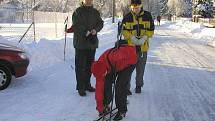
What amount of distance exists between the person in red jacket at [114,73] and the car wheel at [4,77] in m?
3.29

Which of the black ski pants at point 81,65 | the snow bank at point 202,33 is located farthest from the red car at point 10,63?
the snow bank at point 202,33

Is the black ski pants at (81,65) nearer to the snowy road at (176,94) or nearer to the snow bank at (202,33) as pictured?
the snowy road at (176,94)

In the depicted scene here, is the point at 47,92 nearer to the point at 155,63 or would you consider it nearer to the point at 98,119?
the point at 98,119

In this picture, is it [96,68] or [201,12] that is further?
[201,12]

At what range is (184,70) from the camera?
43.6ft

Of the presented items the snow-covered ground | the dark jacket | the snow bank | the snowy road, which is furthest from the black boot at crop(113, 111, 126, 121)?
the snow bank

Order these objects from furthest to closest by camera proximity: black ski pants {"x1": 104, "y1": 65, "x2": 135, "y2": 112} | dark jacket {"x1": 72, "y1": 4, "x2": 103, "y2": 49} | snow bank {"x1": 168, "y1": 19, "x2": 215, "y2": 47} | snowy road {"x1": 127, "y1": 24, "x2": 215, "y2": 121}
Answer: snow bank {"x1": 168, "y1": 19, "x2": 215, "y2": 47}
dark jacket {"x1": 72, "y1": 4, "x2": 103, "y2": 49}
snowy road {"x1": 127, "y1": 24, "x2": 215, "y2": 121}
black ski pants {"x1": 104, "y1": 65, "x2": 135, "y2": 112}

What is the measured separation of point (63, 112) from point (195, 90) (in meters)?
3.70

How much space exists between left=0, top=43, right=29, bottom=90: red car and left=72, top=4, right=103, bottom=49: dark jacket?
161 centimetres

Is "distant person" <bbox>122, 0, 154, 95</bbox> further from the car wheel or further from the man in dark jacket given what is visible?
the car wheel

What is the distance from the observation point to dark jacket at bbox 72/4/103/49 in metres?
8.85

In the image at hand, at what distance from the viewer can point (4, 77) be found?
31.2ft

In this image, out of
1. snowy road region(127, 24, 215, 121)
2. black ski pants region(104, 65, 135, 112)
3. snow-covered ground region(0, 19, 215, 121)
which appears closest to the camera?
black ski pants region(104, 65, 135, 112)

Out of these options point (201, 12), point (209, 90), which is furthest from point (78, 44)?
point (201, 12)
